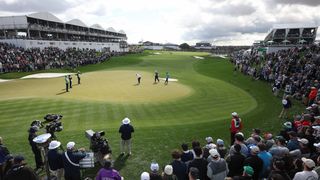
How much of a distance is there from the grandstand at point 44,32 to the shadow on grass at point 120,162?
5548 centimetres

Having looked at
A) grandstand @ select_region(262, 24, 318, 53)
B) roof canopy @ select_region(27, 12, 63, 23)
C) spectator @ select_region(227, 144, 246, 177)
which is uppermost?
roof canopy @ select_region(27, 12, 63, 23)

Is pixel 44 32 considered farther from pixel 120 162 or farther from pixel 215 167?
pixel 215 167

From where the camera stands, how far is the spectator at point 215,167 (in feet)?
26.9

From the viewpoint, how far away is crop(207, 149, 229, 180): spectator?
323 inches

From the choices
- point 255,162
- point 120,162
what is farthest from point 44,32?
point 255,162

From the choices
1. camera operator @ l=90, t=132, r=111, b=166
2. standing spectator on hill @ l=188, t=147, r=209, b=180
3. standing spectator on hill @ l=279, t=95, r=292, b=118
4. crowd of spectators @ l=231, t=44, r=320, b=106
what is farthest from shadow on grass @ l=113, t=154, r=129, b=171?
crowd of spectators @ l=231, t=44, r=320, b=106

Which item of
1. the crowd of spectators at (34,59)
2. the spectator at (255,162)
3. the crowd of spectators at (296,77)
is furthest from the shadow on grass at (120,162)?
the crowd of spectators at (34,59)

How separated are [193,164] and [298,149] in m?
4.32

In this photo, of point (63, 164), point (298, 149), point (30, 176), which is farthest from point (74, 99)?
point (298, 149)

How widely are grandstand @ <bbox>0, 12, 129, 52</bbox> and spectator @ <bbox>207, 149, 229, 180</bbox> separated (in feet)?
200

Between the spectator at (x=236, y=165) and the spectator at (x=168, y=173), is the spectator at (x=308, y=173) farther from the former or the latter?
Answer: the spectator at (x=168, y=173)

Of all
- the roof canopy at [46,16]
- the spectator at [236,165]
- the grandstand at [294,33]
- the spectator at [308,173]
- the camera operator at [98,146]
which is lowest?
the camera operator at [98,146]

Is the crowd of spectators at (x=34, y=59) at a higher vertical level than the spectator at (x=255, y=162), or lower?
higher

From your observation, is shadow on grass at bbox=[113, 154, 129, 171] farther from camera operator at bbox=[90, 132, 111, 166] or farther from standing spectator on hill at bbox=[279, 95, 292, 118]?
standing spectator on hill at bbox=[279, 95, 292, 118]
